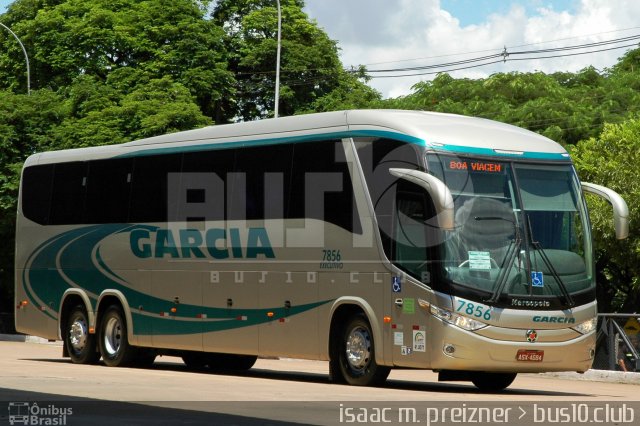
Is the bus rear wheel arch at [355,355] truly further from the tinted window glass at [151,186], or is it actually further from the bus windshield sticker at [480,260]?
the tinted window glass at [151,186]

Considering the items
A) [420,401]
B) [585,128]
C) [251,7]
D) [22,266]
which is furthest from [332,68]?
[420,401]

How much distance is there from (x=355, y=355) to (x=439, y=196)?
306 centimetres

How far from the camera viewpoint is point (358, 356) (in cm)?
1991

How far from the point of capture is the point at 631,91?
6322cm

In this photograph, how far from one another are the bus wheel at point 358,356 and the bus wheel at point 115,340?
19.8 ft

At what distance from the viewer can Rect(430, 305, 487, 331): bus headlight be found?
1858cm

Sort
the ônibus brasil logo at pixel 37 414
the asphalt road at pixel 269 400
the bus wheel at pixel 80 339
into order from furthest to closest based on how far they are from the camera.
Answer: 1. the bus wheel at pixel 80 339
2. the asphalt road at pixel 269 400
3. the ônibus brasil logo at pixel 37 414

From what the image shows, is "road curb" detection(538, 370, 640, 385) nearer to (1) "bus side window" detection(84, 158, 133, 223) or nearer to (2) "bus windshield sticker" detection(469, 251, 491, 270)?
(2) "bus windshield sticker" detection(469, 251, 491, 270)

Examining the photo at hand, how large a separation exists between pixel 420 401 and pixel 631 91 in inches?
1939

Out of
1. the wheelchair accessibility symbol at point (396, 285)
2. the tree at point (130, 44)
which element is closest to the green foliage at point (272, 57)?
the tree at point (130, 44)

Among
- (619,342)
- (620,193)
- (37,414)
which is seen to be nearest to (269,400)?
(37,414)

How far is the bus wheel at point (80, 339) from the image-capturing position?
1019 inches

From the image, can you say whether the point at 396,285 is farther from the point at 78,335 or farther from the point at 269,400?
the point at 78,335

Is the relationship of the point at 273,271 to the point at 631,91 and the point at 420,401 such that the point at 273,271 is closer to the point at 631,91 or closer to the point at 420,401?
the point at 420,401
